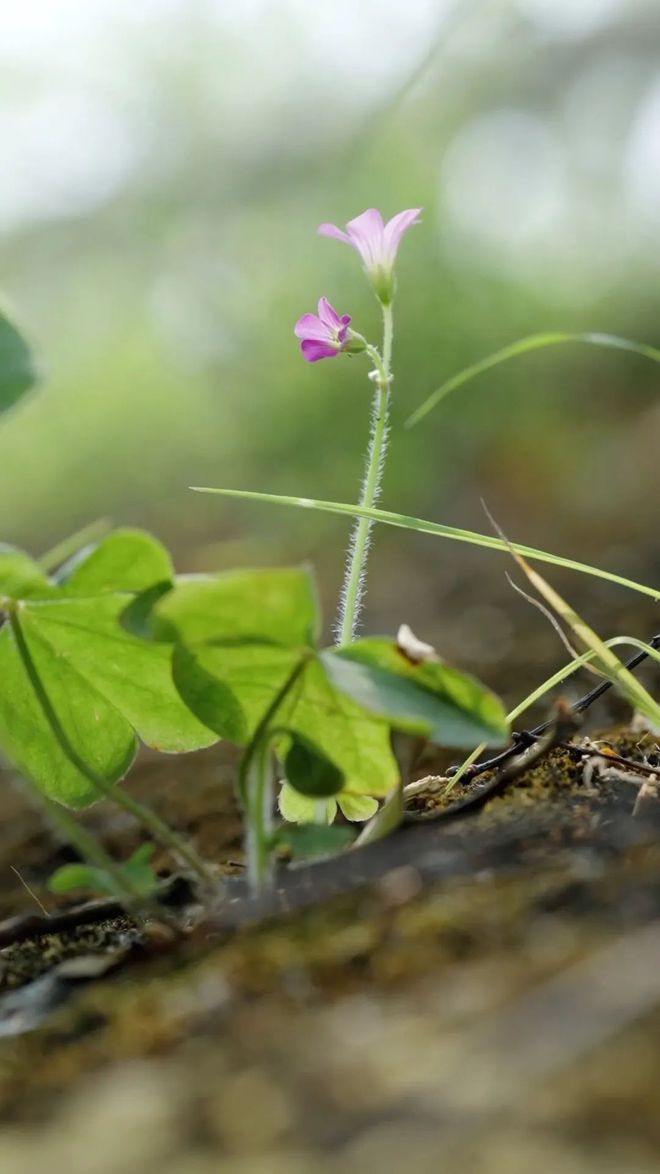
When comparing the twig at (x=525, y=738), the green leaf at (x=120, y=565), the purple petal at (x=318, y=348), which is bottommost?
the twig at (x=525, y=738)

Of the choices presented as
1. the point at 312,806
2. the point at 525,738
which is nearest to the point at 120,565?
the point at 312,806

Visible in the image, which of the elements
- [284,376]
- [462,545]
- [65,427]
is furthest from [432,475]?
[65,427]

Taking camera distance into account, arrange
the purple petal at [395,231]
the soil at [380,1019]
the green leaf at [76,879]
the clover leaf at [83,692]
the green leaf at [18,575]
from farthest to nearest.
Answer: the purple petal at [395,231] < the clover leaf at [83,692] < the green leaf at [18,575] < the green leaf at [76,879] < the soil at [380,1019]

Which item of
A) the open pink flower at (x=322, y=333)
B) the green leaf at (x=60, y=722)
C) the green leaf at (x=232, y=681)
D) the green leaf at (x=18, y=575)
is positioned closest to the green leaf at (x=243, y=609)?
the green leaf at (x=232, y=681)

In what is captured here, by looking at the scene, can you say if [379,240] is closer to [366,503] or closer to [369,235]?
[369,235]

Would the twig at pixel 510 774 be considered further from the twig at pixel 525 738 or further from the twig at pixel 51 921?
the twig at pixel 51 921
